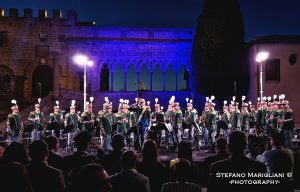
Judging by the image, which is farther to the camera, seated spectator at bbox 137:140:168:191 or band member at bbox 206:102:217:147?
band member at bbox 206:102:217:147

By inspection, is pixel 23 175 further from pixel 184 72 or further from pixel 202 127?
pixel 184 72

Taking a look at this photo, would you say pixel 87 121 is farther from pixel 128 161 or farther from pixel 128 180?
pixel 128 180

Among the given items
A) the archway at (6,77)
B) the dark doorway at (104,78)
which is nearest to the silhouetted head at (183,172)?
the dark doorway at (104,78)

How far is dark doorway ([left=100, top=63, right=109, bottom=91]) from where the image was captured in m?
37.2

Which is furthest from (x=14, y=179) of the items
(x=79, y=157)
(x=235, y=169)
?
(x=235, y=169)

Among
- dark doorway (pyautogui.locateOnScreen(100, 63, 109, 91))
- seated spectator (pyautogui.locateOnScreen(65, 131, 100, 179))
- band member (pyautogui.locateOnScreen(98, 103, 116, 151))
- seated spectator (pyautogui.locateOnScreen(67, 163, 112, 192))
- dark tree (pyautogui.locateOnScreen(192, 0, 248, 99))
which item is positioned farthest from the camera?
dark doorway (pyautogui.locateOnScreen(100, 63, 109, 91))

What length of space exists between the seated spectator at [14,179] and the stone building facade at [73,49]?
102 ft

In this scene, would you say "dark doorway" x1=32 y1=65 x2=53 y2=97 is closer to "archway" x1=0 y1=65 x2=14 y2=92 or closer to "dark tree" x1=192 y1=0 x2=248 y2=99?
"archway" x1=0 y1=65 x2=14 y2=92

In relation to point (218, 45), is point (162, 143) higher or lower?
lower

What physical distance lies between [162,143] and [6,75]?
22.5m

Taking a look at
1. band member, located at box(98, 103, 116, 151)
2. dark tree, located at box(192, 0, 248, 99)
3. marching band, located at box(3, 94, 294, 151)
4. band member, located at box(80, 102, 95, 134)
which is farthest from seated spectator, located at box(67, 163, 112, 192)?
dark tree, located at box(192, 0, 248, 99)

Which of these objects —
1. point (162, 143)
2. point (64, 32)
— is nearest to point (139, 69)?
point (64, 32)

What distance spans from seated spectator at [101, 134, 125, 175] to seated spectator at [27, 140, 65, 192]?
1.69 meters

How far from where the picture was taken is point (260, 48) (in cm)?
2933
